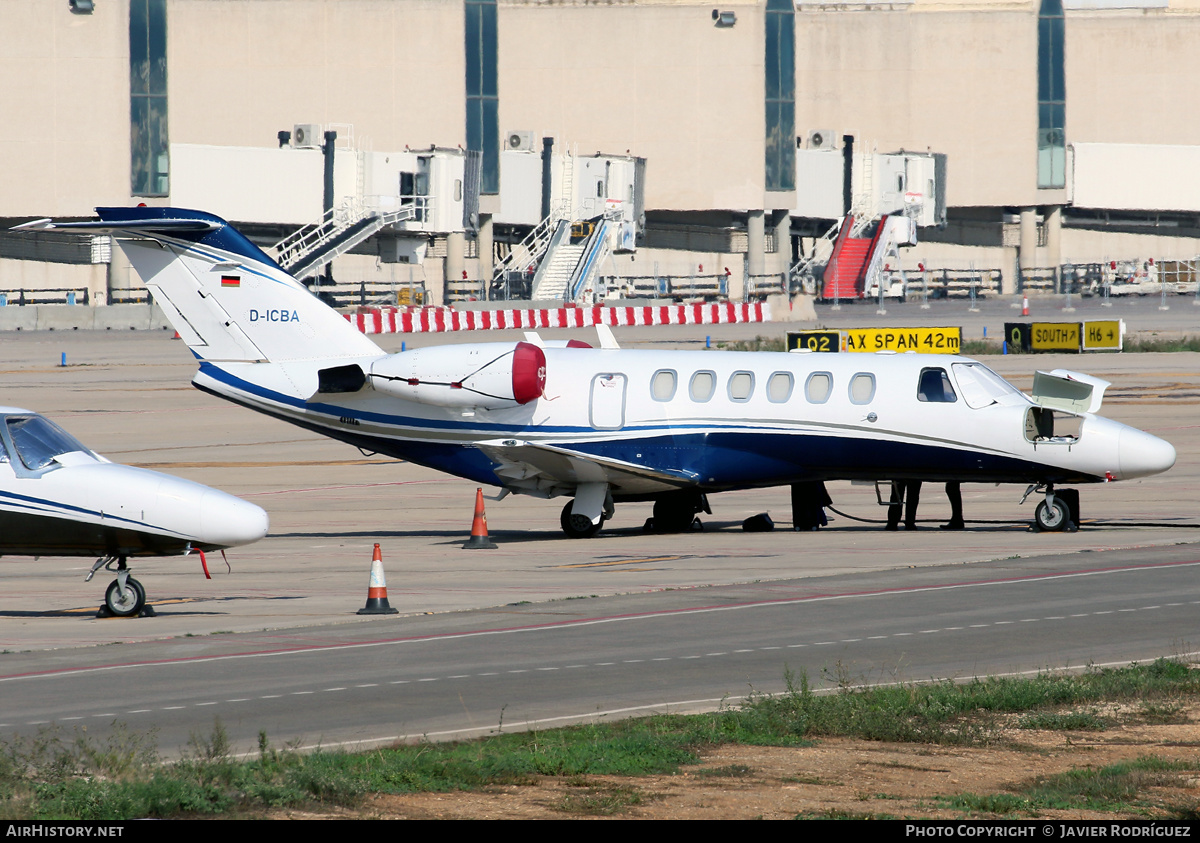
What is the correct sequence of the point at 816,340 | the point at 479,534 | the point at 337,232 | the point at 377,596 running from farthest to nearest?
1. the point at 337,232
2. the point at 816,340
3. the point at 479,534
4. the point at 377,596

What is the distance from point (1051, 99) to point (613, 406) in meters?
89.7

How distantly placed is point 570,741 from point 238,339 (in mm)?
18075

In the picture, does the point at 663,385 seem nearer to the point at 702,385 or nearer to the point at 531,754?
the point at 702,385

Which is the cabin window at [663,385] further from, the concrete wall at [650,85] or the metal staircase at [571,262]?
the concrete wall at [650,85]

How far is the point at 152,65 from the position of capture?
9050 centimetres

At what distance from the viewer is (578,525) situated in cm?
2797

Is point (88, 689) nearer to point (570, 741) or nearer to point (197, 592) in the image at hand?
point (570, 741)

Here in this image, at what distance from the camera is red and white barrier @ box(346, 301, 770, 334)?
72062 millimetres

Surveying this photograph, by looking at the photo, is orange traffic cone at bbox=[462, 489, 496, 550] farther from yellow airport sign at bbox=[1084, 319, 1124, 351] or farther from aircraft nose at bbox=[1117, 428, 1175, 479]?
A: yellow airport sign at bbox=[1084, 319, 1124, 351]

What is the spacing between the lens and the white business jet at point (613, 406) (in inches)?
1058

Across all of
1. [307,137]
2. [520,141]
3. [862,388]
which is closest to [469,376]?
[862,388]

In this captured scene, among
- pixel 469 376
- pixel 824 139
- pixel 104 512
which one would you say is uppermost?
pixel 824 139

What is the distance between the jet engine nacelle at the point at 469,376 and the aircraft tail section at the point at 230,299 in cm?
139

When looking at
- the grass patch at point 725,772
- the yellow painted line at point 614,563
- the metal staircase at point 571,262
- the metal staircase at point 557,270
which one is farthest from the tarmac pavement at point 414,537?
the metal staircase at point 557,270
